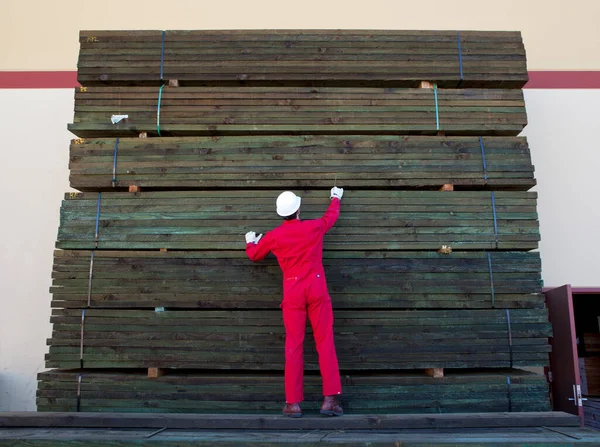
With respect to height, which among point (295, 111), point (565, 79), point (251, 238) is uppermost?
point (565, 79)

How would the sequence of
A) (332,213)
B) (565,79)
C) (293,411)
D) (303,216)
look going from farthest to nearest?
(565,79) → (303,216) → (332,213) → (293,411)

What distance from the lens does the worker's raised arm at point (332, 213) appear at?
4.52 m

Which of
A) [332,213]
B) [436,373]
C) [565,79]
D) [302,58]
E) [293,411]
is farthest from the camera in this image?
[565,79]

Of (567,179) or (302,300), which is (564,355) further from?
(302,300)

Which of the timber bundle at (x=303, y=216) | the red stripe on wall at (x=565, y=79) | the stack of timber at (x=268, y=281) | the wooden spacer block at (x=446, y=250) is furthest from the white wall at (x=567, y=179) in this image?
the wooden spacer block at (x=446, y=250)

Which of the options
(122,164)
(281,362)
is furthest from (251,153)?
(281,362)

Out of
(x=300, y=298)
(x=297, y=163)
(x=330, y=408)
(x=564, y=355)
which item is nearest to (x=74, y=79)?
(x=297, y=163)

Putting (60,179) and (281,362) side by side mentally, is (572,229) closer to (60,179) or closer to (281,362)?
(281,362)

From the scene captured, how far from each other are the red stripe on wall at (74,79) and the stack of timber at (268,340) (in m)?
3.14

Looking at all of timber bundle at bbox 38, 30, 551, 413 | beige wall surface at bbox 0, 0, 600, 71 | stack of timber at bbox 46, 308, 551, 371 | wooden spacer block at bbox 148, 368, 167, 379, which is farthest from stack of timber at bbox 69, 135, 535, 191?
beige wall surface at bbox 0, 0, 600, 71

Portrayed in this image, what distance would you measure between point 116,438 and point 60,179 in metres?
3.59

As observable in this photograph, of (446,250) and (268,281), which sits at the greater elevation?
(446,250)

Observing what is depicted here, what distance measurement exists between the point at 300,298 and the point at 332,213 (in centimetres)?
80

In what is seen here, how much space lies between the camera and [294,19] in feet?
22.2
